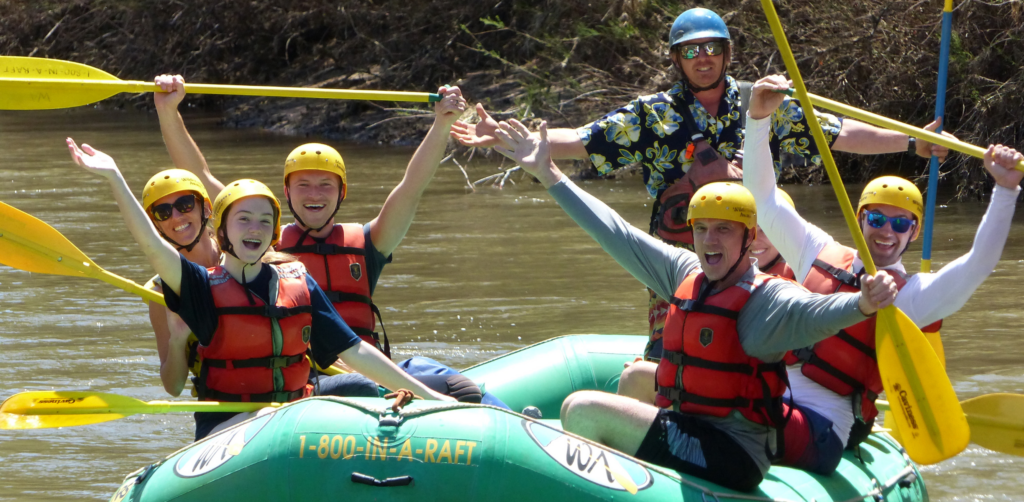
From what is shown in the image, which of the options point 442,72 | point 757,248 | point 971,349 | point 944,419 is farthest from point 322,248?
point 442,72

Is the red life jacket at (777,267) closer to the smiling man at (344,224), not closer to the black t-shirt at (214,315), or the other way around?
the smiling man at (344,224)

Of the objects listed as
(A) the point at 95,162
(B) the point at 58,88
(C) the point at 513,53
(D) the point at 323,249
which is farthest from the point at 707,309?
(C) the point at 513,53

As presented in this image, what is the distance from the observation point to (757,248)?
400cm

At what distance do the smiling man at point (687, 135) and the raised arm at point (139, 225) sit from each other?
3.48 ft

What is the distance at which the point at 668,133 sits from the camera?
393cm

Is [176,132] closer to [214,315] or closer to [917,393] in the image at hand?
[214,315]

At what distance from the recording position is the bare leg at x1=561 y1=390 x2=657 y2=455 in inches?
125

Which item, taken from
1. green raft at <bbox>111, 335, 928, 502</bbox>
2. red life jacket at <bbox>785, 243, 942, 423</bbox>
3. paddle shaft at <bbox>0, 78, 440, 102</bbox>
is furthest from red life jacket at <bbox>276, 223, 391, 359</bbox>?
red life jacket at <bbox>785, 243, 942, 423</bbox>

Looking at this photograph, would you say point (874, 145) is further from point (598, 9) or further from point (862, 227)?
point (598, 9)

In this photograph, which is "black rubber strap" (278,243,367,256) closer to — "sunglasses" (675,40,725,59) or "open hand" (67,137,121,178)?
"open hand" (67,137,121,178)

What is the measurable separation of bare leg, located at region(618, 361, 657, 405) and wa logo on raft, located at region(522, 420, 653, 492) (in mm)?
504

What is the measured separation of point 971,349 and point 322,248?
151 inches

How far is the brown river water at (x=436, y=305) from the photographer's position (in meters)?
5.04

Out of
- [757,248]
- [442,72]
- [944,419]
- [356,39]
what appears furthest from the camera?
[356,39]
